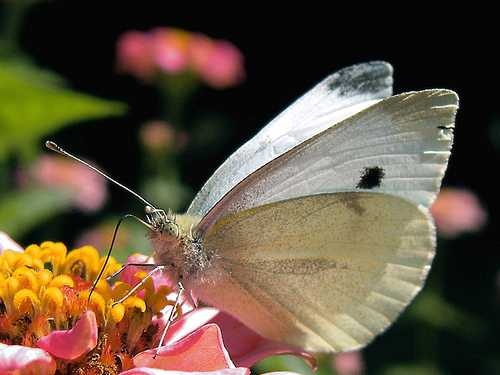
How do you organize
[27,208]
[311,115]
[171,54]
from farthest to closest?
1. [171,54]
2. [27,208]
3. [311,115]

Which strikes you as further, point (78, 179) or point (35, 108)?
point (78, 179)

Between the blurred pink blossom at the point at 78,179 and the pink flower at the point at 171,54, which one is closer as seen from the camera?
the pink flower at the point at 171,54

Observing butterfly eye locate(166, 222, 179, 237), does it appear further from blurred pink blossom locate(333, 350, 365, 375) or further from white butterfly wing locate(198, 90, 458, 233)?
blurred pink blossom locate(333, 350, 365, 375)

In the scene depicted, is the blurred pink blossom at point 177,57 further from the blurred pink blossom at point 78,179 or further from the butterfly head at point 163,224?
the butterfly head at point 163,224

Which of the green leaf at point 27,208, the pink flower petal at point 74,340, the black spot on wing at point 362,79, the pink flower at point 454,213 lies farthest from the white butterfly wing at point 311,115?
the pink flower at point 454,213

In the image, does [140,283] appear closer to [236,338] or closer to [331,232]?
[236,338]

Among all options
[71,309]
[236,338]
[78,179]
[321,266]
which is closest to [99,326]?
[71,309]

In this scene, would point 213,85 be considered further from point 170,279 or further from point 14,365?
point 14,365
